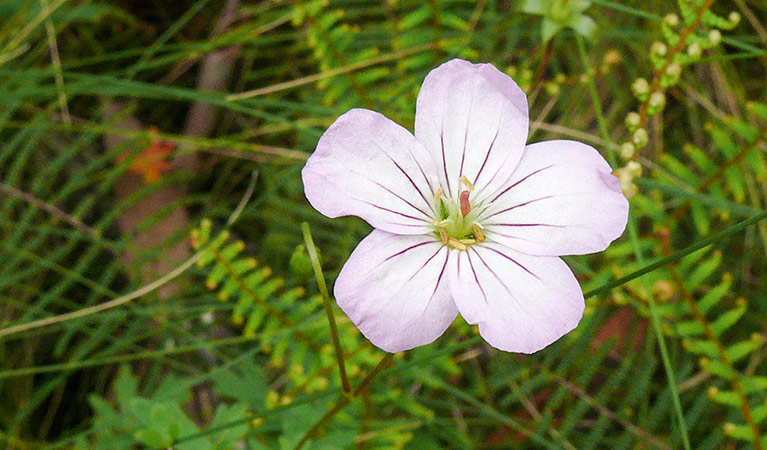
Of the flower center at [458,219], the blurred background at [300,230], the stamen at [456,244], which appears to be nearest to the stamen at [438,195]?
the flower center at [458,219]

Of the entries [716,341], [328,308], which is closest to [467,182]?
[328,308]

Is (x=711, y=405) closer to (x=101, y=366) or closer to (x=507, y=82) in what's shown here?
(x=507, y=82)

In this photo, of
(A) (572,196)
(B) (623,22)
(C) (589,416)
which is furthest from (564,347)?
Result: (B) (623,22)

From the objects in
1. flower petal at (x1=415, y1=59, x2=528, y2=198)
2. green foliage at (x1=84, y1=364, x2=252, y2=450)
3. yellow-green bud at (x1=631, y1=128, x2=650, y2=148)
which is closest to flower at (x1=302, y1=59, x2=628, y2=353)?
flower petal at (x1=415, y1=59, x2=528, y2=198)

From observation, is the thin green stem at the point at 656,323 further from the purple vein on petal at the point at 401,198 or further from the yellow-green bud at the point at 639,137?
the purple vein on petal at the point at 401,198

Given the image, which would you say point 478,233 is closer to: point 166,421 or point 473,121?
point 473,121

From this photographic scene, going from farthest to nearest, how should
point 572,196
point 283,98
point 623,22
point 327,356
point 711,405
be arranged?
1. point 283,98
2. point 623,22
3. point 711,405
4. point 327,356
5. point 572,196

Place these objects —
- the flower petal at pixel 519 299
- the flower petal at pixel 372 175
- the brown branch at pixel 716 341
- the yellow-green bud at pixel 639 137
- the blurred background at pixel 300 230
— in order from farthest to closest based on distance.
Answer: the blurred background at pixel 300 230 < the brown branch at pixel 716 341 < the yellow-green bud at pixel 639 137 < the flower petal at pixel 372 175 < the flower petal at pixel 519 299
